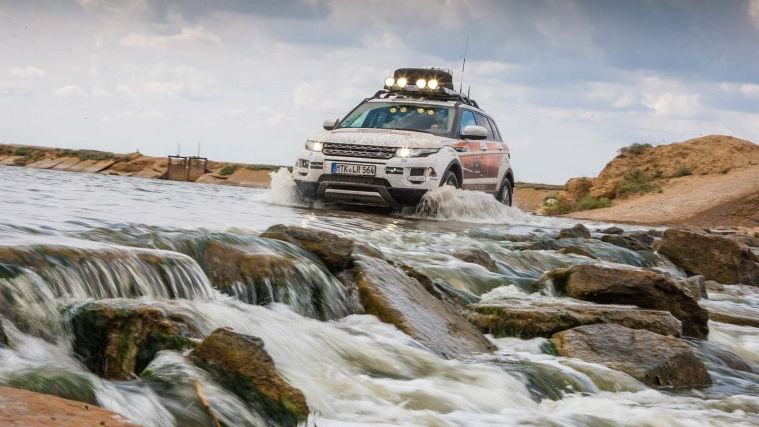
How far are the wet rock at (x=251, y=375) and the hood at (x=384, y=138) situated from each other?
964cm

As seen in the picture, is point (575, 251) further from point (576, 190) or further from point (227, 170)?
point (227, 170)

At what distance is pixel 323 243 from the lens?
7250 millimetres

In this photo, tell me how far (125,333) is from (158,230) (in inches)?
120

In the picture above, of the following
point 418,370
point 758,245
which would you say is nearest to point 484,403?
point 418,370

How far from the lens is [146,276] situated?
551 centimetres

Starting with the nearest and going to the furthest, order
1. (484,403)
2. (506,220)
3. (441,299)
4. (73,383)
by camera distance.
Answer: (73,383) < (484,403) < (441,299) < (506,220)

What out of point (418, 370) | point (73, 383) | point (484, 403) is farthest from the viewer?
point (418, 370)

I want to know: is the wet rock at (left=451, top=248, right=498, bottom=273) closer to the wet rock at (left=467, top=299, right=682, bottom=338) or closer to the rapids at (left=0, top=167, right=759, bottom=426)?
the rapids at (left=0, top=167, right=759, bottom=426)

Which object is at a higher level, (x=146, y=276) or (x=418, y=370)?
(x=146, y=276)

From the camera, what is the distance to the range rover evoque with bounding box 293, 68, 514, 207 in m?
13.6

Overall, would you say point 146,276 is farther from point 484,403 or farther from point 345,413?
point 484,403

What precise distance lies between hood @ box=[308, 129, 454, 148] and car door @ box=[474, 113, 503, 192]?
1.73 m

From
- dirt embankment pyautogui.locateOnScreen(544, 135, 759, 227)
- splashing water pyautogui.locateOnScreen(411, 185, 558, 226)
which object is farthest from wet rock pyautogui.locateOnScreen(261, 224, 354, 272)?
dirt embankment pyautogui.locateOnScreen(544, 135, 759, 227)

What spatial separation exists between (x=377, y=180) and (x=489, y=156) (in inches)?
122
